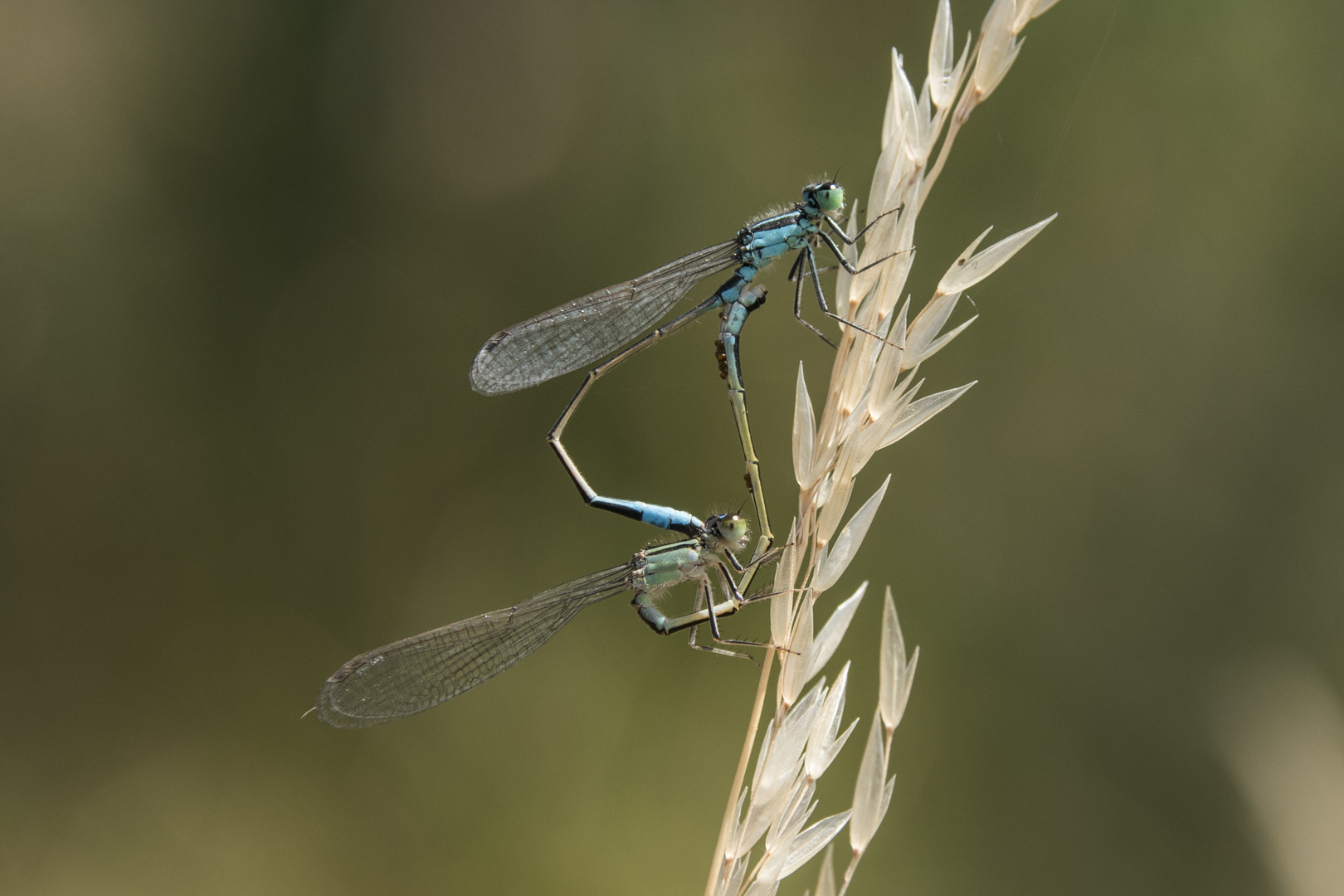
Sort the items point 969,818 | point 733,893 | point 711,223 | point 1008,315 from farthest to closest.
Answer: point 711,223, point 1008,315, point 969,818, point 733,893

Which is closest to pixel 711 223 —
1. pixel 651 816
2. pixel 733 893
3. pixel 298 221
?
pixel 298 221

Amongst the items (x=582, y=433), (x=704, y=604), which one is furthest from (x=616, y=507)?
(x=582, y=433)

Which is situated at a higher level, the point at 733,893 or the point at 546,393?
the point at 546,393

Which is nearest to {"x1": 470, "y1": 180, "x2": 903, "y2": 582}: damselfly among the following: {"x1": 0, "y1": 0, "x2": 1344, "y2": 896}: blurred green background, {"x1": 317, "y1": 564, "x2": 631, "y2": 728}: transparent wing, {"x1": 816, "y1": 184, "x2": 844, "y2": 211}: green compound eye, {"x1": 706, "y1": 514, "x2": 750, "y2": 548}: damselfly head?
{"x1": 816, "y1": 184, "x2": 844, "y2": 211}: green compound eye

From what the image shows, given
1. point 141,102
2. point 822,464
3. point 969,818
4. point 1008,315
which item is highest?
point 141,102

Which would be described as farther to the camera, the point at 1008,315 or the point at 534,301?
the point at 534,301

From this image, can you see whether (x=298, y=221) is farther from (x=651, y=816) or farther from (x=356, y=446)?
(x=651, y=816)

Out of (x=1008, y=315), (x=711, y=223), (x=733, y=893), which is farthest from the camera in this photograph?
(x=711, y=223)

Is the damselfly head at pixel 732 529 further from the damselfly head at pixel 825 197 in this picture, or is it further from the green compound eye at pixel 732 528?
the damselfly head at pixel 825 197
